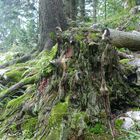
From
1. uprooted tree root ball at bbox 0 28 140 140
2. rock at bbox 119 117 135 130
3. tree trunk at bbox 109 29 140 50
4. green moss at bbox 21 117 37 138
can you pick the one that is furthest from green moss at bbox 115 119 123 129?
tree trunk at bbox 109 29 140 50

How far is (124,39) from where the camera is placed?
5.66 metres

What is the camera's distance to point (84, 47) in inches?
174

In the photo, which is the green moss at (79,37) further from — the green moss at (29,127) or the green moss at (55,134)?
the green moss at (55,134)

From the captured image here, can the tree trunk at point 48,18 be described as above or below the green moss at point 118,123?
above

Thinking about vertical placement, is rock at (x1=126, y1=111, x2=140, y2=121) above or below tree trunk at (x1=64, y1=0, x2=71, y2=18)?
below

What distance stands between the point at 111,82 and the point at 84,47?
65cm

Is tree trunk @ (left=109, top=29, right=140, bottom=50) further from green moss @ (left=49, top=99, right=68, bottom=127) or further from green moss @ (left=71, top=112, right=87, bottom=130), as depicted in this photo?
green moss @ (left=71, top=112, right=87, bottom=130)

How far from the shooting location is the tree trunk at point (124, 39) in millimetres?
5398

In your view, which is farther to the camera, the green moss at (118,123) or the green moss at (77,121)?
the green moss at (118,123)

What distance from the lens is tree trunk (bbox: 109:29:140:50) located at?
17.7 ft

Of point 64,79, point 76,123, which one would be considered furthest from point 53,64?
point 76,123

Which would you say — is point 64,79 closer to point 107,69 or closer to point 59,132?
point 107,69

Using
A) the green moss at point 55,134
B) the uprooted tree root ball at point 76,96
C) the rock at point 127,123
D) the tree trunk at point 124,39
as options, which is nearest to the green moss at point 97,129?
the uprooted tree root ball at point 76,96

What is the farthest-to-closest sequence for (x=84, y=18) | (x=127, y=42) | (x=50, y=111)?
(x=84, y=18), (x=127, y=42), (x=50, y=111)
